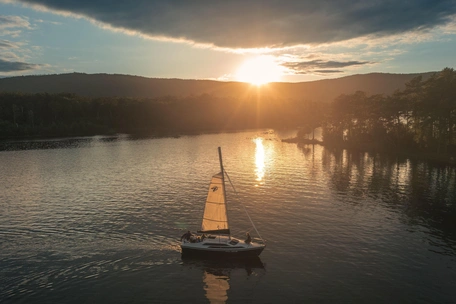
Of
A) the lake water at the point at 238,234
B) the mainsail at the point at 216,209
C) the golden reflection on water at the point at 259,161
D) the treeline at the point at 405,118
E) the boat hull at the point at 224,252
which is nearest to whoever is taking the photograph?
the lake water at the point at 238,234

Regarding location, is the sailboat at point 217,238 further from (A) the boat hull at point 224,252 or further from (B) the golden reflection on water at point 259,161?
(B) the golden reflection on water at point 259,161

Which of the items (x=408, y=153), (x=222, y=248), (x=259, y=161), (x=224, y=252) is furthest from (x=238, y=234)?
(x=408, y=153)

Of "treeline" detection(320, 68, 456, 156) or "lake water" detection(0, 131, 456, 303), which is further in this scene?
"treeline" detection(320, 68, 456, 156)

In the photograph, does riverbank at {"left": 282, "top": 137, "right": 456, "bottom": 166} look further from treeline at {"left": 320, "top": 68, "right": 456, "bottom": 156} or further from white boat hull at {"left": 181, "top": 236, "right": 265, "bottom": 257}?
white boat hull at {"left": 181, "top": 236, "right": 265, "bottom": 257}

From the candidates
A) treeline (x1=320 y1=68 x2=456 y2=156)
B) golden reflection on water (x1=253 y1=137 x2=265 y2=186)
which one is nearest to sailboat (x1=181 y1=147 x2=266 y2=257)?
golden reflection on water (x1=253 y1=137 x2=265 y2=186)

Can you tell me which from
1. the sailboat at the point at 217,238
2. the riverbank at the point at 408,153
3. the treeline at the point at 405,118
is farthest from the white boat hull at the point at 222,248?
the treeline at the point at 405,118

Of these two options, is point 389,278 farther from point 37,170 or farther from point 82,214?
point 37,170

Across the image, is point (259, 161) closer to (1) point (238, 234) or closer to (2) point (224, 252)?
(1) point (238, 234)

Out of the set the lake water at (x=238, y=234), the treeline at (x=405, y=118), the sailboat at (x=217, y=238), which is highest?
the treeline at (x=405, y=118)
